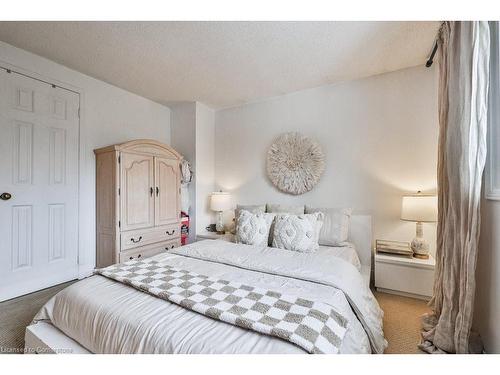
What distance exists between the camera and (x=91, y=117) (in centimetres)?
285

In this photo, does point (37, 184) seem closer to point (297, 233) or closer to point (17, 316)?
point (17, 316)

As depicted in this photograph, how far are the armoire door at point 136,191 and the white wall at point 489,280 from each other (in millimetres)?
3047

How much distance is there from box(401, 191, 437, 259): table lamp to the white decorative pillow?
133 cm

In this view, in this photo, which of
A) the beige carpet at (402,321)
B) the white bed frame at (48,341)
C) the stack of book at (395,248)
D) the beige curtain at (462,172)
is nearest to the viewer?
the white bed frame at (48,341)

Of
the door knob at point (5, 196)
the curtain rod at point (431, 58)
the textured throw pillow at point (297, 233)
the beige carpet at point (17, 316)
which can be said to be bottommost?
the beige carpet at point (17, 316)

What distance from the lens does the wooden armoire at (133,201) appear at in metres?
2.61

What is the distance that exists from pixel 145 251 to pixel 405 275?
2855mm

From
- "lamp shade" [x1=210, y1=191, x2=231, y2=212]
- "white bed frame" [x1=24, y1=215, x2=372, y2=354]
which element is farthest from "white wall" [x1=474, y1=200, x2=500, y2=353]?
"lamp shade" [x1=210, y1=191, x2=231, y2=212]

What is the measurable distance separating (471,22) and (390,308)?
7.16 ft

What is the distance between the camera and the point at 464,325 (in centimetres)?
133

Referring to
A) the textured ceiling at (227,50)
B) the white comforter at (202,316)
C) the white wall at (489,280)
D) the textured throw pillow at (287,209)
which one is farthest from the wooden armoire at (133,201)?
the white wall at (489,280)

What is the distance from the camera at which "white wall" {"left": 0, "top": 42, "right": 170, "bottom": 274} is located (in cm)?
243

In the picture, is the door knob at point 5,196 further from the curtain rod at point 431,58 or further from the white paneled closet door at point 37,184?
the curtain rod at point 431,58
